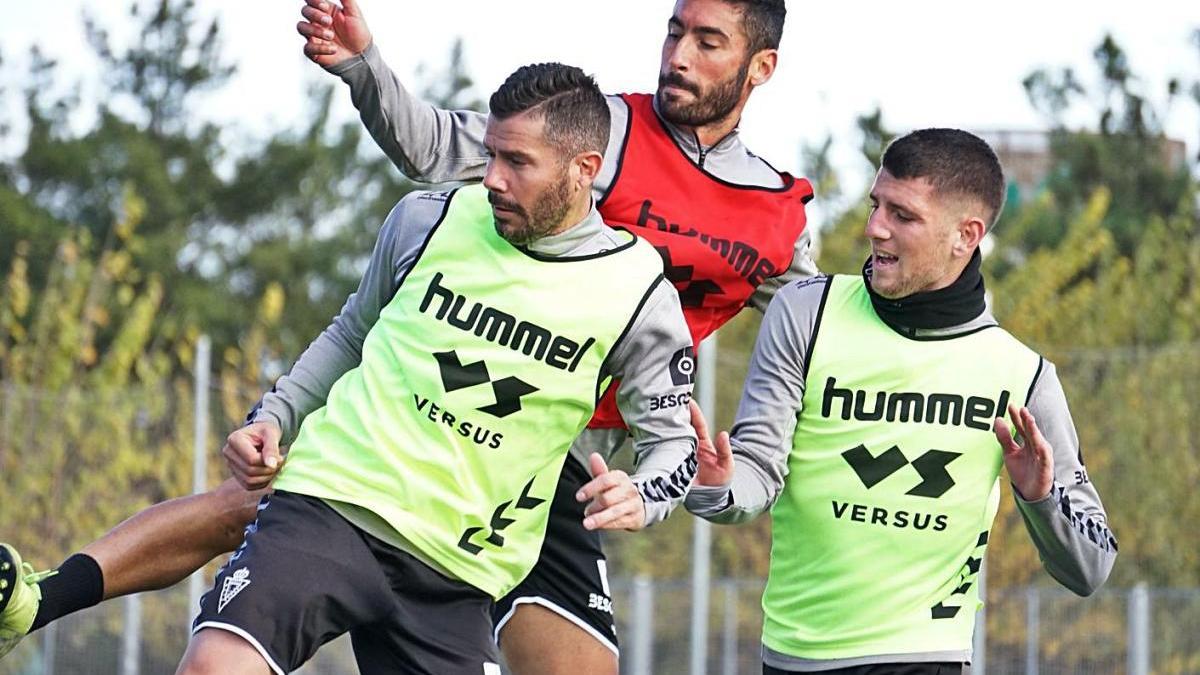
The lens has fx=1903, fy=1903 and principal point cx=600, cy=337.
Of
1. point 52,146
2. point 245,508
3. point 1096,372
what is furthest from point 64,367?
point 52,146

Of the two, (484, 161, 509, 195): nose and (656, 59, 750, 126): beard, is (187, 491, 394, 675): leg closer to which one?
(484, 161, 509, 195): nose

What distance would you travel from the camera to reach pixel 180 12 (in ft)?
114

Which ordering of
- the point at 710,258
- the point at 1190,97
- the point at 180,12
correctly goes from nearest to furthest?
1. the point at 710,258
2. the point at 1190,97
3. the point at 180,12

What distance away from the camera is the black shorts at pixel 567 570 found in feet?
19.0

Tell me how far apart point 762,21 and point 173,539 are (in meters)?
2.38

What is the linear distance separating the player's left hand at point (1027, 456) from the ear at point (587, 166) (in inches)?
49.3

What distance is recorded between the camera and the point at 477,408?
4.86m

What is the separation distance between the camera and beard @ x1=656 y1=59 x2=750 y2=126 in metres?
5.76

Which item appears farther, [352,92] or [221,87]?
[221,87]

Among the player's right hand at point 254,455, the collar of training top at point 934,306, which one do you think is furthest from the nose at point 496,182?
the collar of training top at point 934,306

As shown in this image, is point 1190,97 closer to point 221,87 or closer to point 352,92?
point 221,87

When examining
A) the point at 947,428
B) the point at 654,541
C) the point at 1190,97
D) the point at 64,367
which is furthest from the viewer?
the point at 1190,97

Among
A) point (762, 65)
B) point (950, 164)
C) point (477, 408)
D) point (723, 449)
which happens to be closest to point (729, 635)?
point (762, 65)

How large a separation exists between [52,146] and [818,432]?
2966cm
